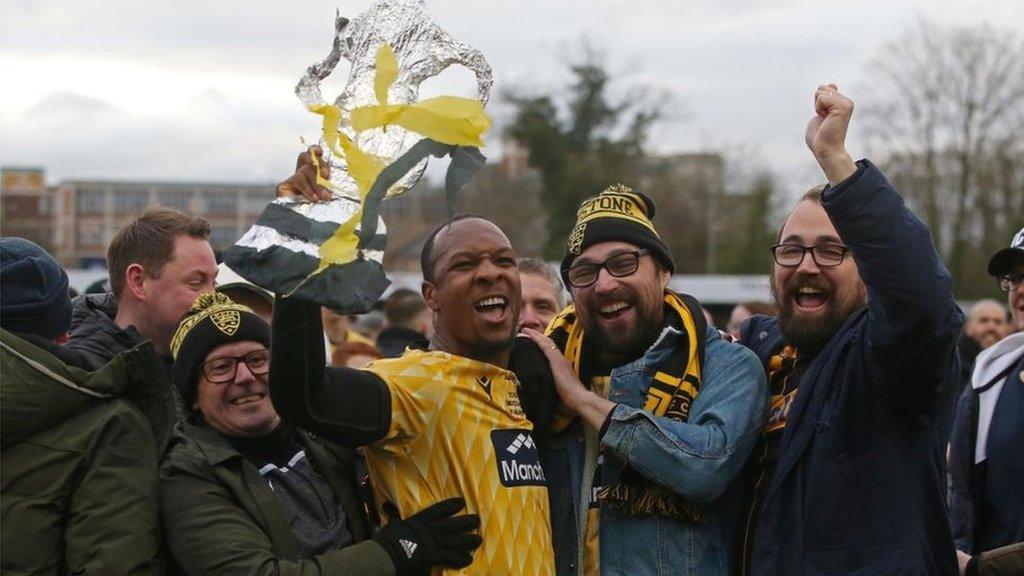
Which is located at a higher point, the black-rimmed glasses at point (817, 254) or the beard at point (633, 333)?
the black-rimmed glasses at point (817, 254)

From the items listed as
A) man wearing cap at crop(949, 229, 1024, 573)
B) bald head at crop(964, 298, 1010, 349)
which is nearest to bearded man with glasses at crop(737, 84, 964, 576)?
man wearing cap at crop(949, 229, 1024, 573)

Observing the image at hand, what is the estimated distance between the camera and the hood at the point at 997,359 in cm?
545

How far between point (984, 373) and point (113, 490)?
3757mm

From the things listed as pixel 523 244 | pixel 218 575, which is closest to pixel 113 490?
pixel 218 575

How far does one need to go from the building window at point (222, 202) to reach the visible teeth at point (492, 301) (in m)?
75.3

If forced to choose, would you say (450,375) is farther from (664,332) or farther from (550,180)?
(550,180)

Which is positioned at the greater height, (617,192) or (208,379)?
(617,192)

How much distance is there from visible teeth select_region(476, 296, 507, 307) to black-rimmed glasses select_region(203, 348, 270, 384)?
72 centimetres

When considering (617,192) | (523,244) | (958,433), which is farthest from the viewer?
(523,244)

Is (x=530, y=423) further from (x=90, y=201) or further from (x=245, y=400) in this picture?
(x=90, y=201)

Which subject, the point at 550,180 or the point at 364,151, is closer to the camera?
the point at 364,151

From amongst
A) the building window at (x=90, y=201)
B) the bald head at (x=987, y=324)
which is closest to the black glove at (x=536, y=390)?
the bald head at (x=987, y=324)

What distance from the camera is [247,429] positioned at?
395cm

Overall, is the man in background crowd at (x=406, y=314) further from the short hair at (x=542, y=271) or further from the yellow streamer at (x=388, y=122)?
the yellow streamer at (x=388, y=122)
